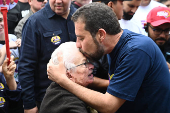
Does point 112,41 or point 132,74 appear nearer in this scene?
point 132,74

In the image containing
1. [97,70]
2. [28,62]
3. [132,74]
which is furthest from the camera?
[28,62]

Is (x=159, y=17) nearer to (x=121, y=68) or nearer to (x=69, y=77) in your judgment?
(x=121, y=68)

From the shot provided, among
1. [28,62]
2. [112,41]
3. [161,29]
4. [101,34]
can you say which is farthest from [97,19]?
[161,29]

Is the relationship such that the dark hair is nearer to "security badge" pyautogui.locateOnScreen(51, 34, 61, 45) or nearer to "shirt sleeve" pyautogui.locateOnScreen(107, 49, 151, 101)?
"shirt sleeve" pyautogui.locateOnScreen(107, 49, 151, 101)

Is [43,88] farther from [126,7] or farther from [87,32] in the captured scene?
[126,7]

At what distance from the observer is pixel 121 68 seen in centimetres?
154

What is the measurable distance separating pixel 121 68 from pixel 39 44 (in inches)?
53.5

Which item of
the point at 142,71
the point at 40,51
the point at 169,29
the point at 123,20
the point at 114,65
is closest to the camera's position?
the point at 142,71

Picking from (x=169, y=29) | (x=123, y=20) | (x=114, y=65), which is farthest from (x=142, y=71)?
(x=123, y=20)

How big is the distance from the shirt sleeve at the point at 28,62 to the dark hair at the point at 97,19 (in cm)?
102

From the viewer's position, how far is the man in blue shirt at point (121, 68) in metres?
1.49

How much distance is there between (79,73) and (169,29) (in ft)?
5.75

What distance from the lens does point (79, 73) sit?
182 cm

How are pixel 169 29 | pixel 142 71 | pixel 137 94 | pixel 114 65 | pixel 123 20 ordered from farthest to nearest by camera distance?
pixel 123 20 → pixel 169 29 → pixel 114 65 → pixel 137 94 → pixel 142 71
